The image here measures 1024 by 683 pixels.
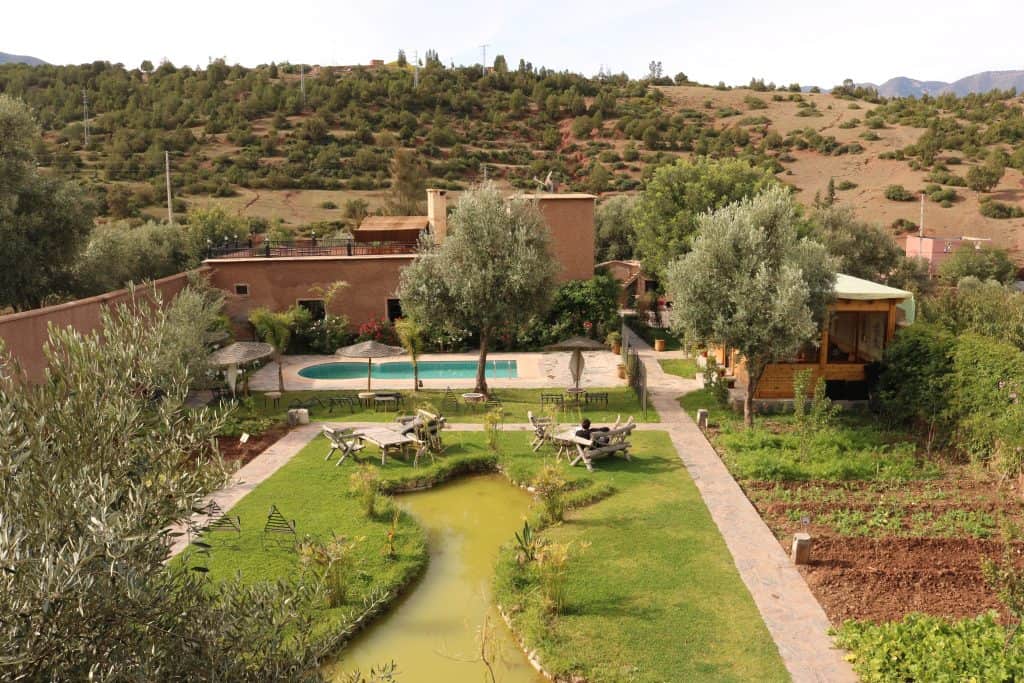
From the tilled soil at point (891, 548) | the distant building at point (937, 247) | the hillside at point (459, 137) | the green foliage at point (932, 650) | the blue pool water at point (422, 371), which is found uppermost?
the hillside at point (459, 137)

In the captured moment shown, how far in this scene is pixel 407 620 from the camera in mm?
9273

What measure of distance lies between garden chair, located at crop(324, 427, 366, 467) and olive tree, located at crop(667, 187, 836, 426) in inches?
294

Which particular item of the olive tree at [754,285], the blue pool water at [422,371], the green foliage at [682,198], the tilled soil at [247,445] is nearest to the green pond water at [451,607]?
the tilled soil at [247,445]

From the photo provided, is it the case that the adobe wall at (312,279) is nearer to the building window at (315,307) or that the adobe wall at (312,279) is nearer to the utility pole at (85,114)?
the building window at (315,307)

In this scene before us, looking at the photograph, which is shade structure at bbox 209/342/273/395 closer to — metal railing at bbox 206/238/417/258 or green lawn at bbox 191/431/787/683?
green lawn at bbox 191/431/787/683

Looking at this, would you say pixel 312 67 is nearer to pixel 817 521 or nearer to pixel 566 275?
pixel 566 275

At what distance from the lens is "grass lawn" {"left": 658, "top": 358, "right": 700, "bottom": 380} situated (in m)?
22.7

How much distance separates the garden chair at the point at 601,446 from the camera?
14.4 metres

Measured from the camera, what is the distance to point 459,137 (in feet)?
225

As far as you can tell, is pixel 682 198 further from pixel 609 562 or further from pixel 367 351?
pixel 609 562

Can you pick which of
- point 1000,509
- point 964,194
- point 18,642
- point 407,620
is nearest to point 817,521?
point 1000,509

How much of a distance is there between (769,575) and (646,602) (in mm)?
1949

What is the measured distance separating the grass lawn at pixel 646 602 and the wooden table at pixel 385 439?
4.44 metres

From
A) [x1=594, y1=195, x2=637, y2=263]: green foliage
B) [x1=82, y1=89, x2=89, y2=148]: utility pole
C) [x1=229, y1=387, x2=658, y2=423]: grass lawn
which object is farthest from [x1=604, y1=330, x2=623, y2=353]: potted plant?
[x1=82, y1=89, x2=89, y2=148]: utility pole
